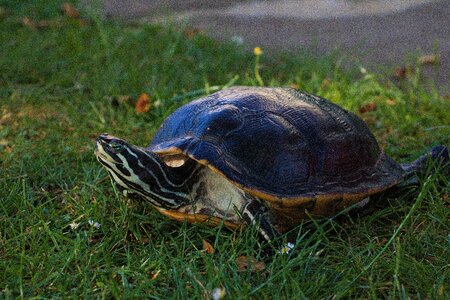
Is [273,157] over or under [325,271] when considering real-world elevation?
over

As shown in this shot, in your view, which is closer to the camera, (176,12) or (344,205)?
(344,205)

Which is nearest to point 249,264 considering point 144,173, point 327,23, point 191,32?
point 144,173

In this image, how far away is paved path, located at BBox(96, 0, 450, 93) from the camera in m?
5.18

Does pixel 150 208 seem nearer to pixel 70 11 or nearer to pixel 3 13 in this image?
pixel 70 11

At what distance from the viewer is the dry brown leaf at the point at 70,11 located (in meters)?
5.79

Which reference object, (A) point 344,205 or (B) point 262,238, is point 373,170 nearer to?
(A) point 344,205

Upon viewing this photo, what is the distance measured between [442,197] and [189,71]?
7.22 feet

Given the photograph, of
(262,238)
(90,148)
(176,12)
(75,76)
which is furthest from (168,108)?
(176,12)

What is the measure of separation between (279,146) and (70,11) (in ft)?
13.2

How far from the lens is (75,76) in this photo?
4297 millimetres

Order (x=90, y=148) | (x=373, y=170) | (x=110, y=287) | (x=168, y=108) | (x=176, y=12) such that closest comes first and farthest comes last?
1. (x=110, y=287)
2. (x=373, y=170)
3. (x=90, y=148)
4. (x=168, y=108)
5. (x=176, y=12)

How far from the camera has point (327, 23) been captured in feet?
19.6

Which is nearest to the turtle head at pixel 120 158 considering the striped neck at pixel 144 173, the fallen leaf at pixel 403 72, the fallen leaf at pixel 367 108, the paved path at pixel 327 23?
the striped neck at pixel 144 173

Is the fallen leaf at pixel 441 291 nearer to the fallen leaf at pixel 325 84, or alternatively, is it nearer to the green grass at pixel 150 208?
the green grass at pixel 150 208
